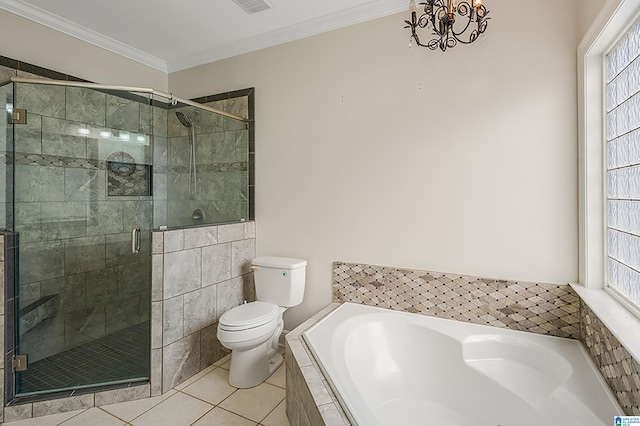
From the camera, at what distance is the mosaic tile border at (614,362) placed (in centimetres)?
118

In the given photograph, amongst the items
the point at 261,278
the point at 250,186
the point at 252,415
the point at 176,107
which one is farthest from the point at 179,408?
the point at 176,107

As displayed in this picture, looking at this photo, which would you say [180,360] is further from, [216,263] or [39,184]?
[39,184]

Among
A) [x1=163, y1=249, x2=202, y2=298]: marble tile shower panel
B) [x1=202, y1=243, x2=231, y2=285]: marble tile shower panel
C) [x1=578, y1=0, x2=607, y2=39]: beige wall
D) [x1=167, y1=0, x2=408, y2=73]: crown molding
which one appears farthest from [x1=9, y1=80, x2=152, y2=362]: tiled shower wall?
[x1=578, y1=0, x2=607, y2=39]: beige wall

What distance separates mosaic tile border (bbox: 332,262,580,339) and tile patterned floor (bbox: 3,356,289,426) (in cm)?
85

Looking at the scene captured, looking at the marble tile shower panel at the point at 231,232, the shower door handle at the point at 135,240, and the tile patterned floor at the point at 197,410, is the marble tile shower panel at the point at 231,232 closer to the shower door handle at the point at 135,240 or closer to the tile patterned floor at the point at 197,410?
the shower door handle at the point at 135,240

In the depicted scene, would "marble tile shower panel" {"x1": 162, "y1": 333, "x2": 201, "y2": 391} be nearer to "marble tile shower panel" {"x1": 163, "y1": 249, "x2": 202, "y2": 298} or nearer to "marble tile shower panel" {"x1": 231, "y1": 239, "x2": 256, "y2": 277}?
"marble tile shower panel" {"x1": 163, "y1": 249, "x2": 202, "y2": 298}

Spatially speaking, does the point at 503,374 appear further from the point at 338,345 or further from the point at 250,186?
the point at 250,186

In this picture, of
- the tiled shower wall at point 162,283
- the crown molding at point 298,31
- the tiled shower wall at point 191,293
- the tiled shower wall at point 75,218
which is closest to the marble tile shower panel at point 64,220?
the tiled shower wall at point 75,218

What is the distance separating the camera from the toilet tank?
8.28ft

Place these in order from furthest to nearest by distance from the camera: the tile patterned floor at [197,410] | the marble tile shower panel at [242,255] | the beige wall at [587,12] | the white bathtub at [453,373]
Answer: the marble tile shower panel at [242,255] < the tile patterned floor at [197,410] < the beige wall at [587,12] < the white bathtub at [453,373]

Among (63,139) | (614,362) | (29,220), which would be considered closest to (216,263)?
(29,220)

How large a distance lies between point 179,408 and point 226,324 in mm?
542

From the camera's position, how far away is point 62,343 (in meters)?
2.29

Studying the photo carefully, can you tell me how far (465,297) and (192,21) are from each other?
284 centimetres
